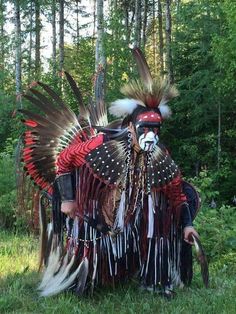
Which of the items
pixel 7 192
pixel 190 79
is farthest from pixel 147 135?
pixel 190 79

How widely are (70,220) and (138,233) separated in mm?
551

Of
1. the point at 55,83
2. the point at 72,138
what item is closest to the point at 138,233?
the point at 72,138

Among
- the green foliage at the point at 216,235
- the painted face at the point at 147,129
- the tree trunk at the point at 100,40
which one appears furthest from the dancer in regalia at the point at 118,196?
the tree trunk at the point at 100,40

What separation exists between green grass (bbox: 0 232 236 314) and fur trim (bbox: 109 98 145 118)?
1394 mm

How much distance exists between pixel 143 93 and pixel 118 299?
1.56 metres

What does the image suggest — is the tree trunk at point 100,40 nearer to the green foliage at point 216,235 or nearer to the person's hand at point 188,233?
the green foliage at point 216,235

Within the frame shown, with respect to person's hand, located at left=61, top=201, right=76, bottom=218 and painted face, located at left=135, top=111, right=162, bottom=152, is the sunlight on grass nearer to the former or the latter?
person's hand, located at left=61, top=201, right=76, bottom=218

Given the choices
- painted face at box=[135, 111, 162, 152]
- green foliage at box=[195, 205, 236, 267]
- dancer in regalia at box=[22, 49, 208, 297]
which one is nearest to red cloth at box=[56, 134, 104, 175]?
dancer in regalia at box=[22, 49, 208, 297]

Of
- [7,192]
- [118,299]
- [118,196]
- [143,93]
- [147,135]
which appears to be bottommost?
[118,299]

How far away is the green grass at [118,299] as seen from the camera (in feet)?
11.7

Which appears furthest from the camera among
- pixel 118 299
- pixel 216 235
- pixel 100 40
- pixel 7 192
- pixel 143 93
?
pixel 100 40

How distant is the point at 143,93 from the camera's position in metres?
3.75

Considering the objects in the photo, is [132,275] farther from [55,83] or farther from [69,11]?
[69,11]

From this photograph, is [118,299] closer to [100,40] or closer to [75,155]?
[75,155]
